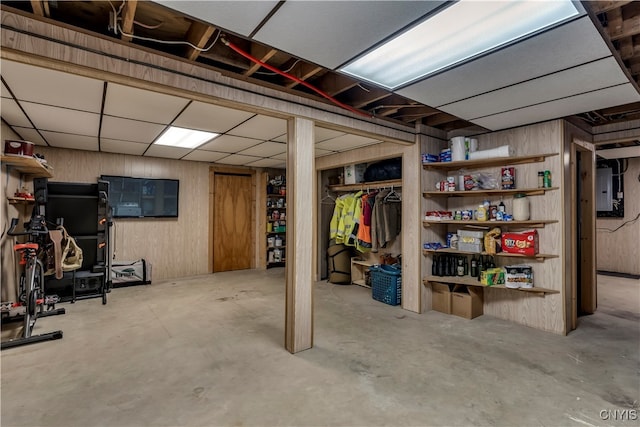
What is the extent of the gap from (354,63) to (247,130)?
1.98 m

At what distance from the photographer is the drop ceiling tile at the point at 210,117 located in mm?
3025

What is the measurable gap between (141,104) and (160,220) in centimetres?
342

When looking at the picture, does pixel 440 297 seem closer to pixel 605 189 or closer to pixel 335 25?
pixel 335 25

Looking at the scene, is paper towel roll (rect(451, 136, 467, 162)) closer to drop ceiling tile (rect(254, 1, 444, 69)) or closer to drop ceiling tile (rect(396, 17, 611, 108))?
drop ceiling tile (rect(396, 17, 611, 108))

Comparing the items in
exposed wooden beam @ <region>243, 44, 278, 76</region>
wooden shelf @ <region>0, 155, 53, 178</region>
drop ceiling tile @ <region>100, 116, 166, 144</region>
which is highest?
exposed wooden beam @ <region>243, 44, 278, 76</region>

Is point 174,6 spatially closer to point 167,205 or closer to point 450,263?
point 450,263

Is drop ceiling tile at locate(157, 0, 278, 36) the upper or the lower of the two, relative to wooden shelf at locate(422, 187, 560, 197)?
upper

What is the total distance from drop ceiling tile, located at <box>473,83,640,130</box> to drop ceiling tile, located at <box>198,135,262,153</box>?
9.60 ft

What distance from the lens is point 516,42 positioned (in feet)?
6.17

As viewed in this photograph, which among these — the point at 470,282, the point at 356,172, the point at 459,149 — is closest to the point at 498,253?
the point at 470,282

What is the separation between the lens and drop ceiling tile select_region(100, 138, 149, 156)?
4.53 meters

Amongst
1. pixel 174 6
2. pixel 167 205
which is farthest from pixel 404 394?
pixel 167 205

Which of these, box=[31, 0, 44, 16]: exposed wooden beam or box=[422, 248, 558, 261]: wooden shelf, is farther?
box=[422, 248, 558, 261]: wooden shelf

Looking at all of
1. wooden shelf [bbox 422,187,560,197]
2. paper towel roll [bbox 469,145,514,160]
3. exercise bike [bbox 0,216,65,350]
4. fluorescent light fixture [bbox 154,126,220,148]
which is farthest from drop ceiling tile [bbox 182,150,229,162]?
paper towel roll [bbox 469,145,514,160]
